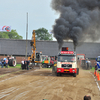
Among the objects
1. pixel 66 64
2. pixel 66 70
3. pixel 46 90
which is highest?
pixel 66 64

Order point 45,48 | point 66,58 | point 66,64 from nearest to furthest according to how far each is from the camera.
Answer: point 66,64 → point 66,58 → point 45,48

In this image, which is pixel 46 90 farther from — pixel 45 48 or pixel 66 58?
pixel 45 48

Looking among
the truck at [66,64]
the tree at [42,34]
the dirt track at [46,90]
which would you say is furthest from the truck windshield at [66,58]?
the tree at [42,34]

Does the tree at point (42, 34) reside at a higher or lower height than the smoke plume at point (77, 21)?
higher

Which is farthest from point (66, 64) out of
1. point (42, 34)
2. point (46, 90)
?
point (42, 34)

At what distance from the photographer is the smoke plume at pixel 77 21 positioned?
2758cm

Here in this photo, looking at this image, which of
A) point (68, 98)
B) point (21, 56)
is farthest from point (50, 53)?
point (68, 98)

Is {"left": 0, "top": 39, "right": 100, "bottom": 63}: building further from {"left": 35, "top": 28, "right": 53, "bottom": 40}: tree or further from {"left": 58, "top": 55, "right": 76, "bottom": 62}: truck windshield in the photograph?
{"left": 35, "top": 28, "right": 53, "bottom": 40}: tree

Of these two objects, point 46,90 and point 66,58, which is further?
point 66,58

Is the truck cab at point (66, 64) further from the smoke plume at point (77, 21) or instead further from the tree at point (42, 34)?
the tree at point (42, 34)

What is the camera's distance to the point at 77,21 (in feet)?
91.0

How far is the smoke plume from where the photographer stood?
1086 inches

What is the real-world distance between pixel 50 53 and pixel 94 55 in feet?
40.4

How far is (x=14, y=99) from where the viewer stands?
9.28 m
